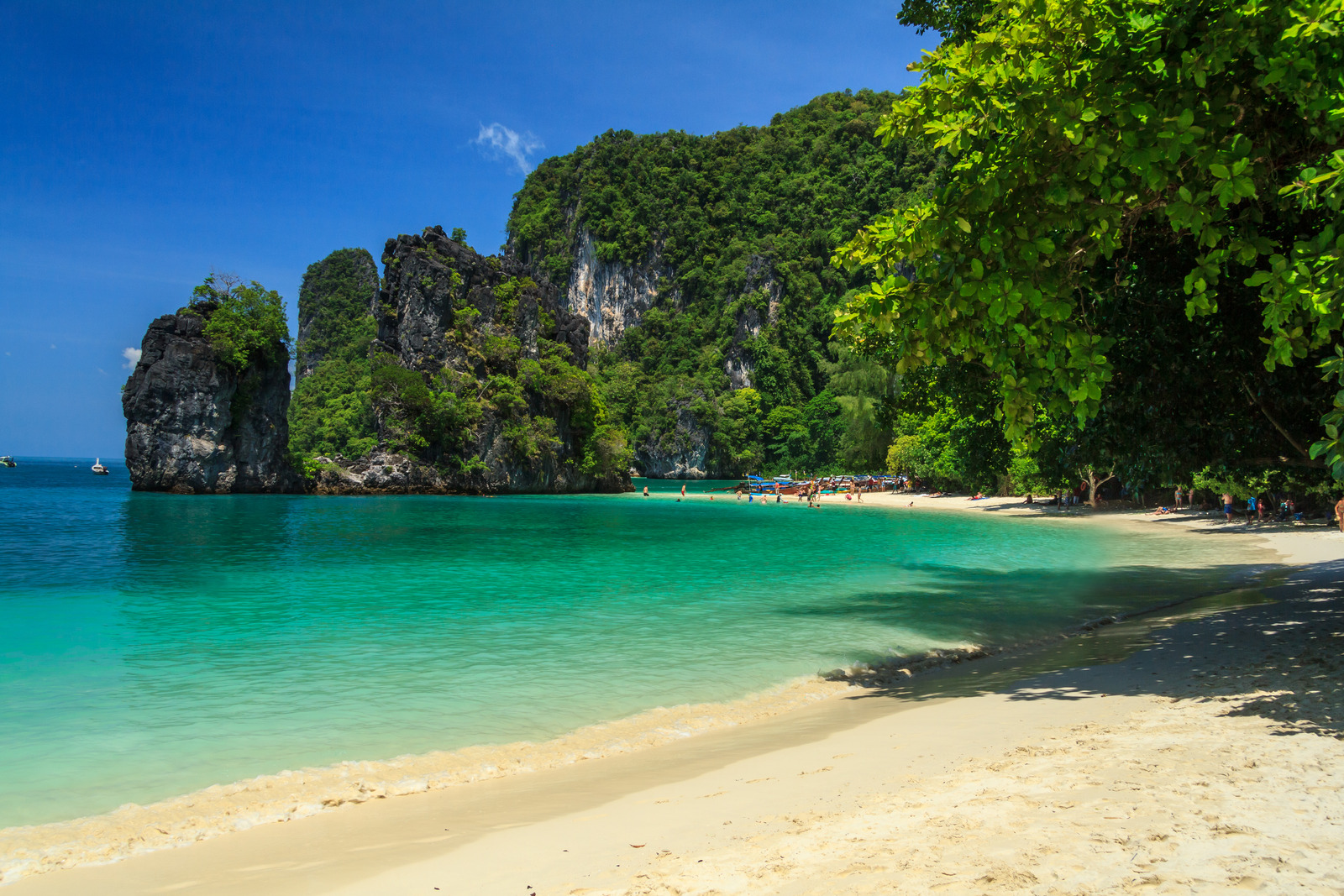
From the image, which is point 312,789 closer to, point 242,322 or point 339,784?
point 339,784

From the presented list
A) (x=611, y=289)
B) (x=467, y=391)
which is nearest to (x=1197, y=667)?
(x=467, y=391)

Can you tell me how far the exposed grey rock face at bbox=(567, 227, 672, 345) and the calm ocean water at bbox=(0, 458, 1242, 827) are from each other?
9447cm

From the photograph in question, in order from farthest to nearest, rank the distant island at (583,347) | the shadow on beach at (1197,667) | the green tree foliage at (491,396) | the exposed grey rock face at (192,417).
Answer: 1. the green tree foliage at (491,396)
2. the distant island at (583,347)
3. the exposed grey rock face at (192,417)
4. the shadow on beach at (1197,667)

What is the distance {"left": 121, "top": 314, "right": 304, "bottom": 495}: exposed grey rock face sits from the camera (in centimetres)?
5097

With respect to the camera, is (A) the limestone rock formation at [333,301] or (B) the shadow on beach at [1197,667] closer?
(B) the shadow on beach at [1197,667]

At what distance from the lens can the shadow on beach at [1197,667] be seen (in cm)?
570

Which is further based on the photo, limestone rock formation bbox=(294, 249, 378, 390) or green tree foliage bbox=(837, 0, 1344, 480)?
limestone rock formation bbox=(294, 249, 378, 390)

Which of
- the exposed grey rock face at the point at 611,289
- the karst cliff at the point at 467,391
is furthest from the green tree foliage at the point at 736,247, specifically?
the karst cliff at the point at 467,391

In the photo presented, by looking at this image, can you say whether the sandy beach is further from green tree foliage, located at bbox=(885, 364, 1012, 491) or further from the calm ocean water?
green tree foliage, located at bbox=(885, 364, 1012, 491)

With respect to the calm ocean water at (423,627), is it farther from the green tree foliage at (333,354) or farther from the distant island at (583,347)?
the green tree foliage at (333,354)

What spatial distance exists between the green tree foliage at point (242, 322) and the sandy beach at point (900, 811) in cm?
5618

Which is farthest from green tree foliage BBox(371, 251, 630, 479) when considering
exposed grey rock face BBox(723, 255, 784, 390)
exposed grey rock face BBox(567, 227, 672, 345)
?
exposed grey rock face BBox(567, 227, 672, 345)

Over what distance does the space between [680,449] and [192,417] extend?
5586cm

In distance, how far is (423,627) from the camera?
11.6 metres
